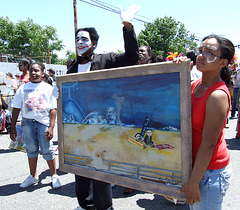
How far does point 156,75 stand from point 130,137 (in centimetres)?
48

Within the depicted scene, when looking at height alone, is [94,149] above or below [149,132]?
below

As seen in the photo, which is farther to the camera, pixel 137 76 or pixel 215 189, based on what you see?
pixel 137 76

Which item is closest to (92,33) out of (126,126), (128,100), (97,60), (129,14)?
(97,60)

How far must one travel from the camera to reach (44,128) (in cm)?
338

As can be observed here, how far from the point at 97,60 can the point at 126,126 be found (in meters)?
0.85

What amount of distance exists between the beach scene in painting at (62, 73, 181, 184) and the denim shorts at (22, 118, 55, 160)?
146 centimetres

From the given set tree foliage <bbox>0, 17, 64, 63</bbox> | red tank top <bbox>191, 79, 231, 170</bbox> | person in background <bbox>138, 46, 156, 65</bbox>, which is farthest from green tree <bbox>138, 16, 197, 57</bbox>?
red tank top <bbox>191, 79, 231, 170</bbox>

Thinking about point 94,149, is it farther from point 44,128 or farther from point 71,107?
point 44,128

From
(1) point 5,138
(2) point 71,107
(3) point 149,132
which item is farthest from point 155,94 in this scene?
(1) point 5,138

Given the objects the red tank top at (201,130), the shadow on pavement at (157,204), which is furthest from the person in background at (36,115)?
the red tank top at (201,130)

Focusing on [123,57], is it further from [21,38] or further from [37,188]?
[21,38]

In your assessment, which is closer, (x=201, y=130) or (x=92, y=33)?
(x=201, y=130)

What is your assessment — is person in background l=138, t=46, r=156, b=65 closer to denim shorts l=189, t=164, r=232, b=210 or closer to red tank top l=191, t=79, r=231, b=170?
red tank top l=191, t=79, r=231, b=170

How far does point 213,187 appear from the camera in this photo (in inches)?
56.4
